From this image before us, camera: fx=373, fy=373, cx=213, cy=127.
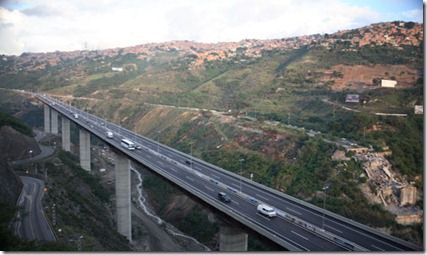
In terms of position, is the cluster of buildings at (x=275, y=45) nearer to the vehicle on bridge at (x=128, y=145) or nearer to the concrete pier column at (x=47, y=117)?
the concrete pier column at (x=47, y=117)

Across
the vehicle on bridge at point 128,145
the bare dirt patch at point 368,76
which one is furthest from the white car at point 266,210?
the bare dirt patch at point 368,76

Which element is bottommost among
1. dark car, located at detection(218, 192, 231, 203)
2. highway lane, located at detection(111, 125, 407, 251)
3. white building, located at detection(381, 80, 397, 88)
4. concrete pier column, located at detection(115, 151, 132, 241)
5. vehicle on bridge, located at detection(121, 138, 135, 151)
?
concrete pier column, located at detection(115, 151, 132, 241)

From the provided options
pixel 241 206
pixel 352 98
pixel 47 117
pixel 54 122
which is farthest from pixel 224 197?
pixel 47 117

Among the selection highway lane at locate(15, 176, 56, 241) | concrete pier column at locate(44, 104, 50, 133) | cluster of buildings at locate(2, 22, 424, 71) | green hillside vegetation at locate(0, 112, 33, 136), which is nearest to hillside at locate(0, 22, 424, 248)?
cluster of buildings at locate(2, 22, 424, 71)

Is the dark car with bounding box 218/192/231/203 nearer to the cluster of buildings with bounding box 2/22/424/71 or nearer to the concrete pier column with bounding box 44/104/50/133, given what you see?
the cluster of buildings with bounding box 2/22/424/71

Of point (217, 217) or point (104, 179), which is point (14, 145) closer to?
point (104, 179)

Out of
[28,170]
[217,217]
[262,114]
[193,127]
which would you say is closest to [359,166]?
[217,217]
